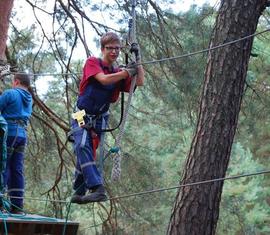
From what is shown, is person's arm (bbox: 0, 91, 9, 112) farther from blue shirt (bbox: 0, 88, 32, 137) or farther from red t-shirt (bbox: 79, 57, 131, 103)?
red t-shirt (bbox: 79, 57, 131, 103)

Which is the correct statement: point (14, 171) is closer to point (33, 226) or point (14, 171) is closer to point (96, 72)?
point (33, 226)

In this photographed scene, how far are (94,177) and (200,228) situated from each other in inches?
51.5

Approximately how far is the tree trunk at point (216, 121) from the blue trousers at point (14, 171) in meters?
1.20

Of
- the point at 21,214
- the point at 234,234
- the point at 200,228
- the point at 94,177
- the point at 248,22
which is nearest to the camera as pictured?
the point at 94,177

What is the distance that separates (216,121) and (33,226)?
1660mm

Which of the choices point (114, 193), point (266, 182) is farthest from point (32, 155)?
point (266, 182)

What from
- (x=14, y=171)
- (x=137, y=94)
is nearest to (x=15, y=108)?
(x=14, y=171)

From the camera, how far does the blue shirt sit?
370 centimetres

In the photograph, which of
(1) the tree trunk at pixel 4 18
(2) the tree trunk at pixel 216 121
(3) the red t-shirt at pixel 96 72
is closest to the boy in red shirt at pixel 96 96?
(3) the red t-shirt at pixel 96 72

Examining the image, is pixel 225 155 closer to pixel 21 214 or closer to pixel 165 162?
pixel 21 214

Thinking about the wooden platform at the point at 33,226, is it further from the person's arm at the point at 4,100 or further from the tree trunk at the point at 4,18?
the tree trunk at the point at 4,18

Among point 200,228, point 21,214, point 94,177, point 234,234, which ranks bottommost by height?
point 234,234

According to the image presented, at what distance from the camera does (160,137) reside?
1126 cm

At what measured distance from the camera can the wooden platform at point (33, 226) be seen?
11.0 feet
